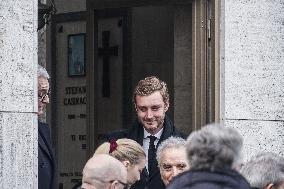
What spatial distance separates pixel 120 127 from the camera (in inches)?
399

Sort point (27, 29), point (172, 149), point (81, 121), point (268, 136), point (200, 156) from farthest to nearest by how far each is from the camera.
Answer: point (81, 121) < point (268, 136) < point (27, 29) < point (172, 149) < point (200, 156)

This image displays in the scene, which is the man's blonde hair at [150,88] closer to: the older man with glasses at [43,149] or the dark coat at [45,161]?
the older man with glasses at [43,149]

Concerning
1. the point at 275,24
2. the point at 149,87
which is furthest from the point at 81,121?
the point at 149,87

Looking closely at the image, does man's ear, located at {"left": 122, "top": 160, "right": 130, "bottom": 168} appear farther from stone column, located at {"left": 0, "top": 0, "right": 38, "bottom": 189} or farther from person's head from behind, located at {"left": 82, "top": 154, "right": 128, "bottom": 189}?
stone column, located at {"left": 0, "top": 0, "right": 38, "bottom": 189}

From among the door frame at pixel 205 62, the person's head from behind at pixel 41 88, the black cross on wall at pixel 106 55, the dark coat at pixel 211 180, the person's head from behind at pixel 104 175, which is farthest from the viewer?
the black cross on wall at pixel 106 55

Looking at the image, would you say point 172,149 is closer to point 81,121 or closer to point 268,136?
point 268,136

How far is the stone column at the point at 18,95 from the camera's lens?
22.7ft

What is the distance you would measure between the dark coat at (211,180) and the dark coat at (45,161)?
8.57 ft

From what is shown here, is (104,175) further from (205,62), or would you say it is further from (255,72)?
(255,72)

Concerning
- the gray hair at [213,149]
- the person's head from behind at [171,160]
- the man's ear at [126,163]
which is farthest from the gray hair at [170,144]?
the gray hair at [213,149]

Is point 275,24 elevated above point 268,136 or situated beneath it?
elevated above

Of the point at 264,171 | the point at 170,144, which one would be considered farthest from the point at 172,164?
the point at 264,171

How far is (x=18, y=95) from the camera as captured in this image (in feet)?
23.1

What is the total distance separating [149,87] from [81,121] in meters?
4.16
